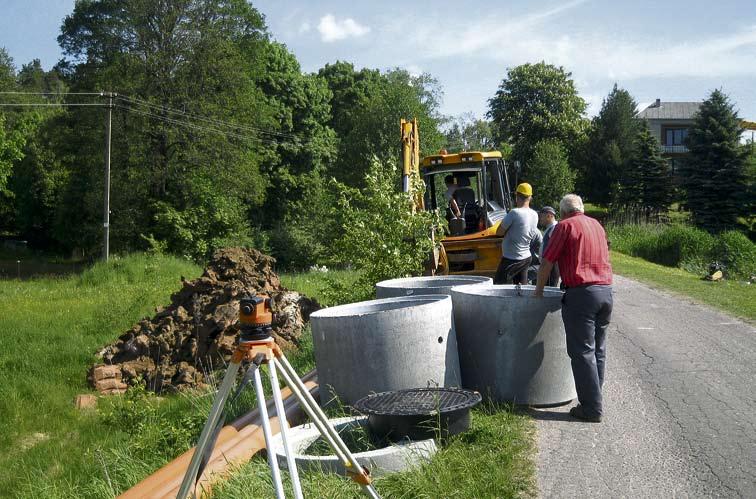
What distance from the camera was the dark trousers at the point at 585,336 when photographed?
6848 mm

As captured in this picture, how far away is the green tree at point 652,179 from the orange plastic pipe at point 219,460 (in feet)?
167

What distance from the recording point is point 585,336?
270 inches

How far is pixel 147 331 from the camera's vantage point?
13.2m

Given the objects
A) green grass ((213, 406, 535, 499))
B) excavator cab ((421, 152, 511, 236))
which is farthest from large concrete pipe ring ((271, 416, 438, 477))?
excavator cab ((421, 152, 511, 236))

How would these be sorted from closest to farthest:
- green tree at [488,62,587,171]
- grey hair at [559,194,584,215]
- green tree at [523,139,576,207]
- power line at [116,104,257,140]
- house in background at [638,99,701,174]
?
1. grey hair at [559,194,584,215]
2. power line at [116,104,257,140]
3. green tree at [523,139,576,207]
4. green tree at [488,62,587,171]
5. house in background at [638,99,701,174]

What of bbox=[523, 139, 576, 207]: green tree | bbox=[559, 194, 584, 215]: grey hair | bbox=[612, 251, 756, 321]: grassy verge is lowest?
bbox=[612, 251, 756, 321]: grassy verge

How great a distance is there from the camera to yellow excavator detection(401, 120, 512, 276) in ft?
48.2

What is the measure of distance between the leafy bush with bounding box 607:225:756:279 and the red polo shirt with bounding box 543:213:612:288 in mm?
24826

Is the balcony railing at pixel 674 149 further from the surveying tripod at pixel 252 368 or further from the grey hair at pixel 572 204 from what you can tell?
the surveying tripod at pixel 252 368

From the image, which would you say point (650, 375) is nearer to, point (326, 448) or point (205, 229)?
point (326, 448)

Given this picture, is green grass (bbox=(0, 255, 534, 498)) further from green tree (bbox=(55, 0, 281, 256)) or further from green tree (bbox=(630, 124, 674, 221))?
green tree (bbox=(630, 124, 674, 221))

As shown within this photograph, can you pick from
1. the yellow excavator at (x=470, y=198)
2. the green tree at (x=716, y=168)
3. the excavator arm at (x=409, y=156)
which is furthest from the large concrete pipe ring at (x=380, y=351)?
the green tree at (x=716, y=168)

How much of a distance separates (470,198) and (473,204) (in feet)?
0.47

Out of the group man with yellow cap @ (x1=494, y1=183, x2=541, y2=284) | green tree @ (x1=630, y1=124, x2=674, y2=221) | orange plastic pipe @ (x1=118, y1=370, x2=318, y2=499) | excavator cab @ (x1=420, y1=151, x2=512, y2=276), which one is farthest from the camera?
green tree @ (x1=630, y1=124, x2=674, y2=221)
